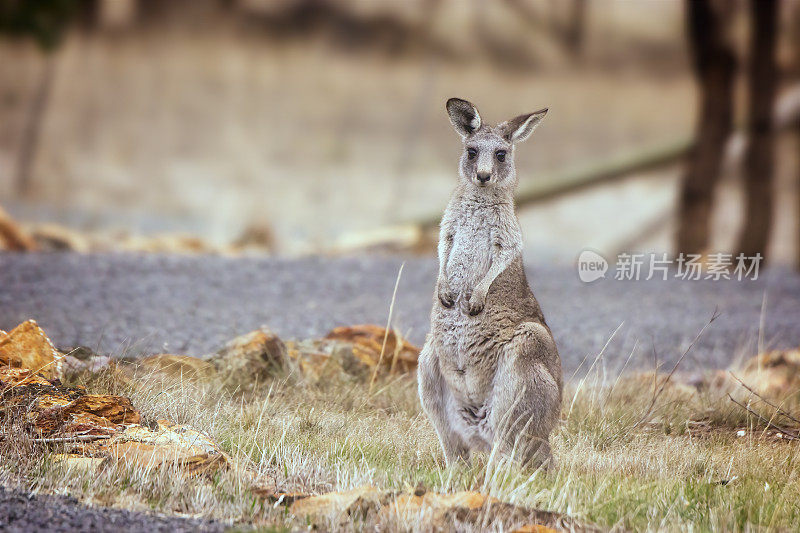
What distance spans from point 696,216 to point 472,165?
6.33 meters

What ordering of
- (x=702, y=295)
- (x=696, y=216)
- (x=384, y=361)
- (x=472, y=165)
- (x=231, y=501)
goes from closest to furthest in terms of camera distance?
(x=231, y=501)
(x=472, y=165)
(x=384, y=361)
(x=702, y=295)
(x=696, y=216)

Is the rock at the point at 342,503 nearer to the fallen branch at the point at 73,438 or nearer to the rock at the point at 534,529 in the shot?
the rock at the point at 534,529

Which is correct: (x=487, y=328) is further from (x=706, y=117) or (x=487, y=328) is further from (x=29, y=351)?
(x=706, y=117)

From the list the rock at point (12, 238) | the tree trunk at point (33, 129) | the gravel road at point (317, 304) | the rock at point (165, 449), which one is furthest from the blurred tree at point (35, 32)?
the rock at point (165, 449)

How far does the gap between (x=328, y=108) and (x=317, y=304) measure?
6.63m

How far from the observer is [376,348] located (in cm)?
487

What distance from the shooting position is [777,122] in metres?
9.38

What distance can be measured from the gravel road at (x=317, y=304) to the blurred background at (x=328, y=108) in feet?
10.8

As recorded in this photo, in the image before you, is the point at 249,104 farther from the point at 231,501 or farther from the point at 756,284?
the point at 231,501

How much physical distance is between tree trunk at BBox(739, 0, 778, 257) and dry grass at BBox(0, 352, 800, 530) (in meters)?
4.86

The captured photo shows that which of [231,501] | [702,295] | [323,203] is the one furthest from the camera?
[323,203]

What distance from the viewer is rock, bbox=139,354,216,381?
408 cm

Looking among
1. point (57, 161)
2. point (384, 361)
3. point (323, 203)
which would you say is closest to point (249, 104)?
point (323, 203)
